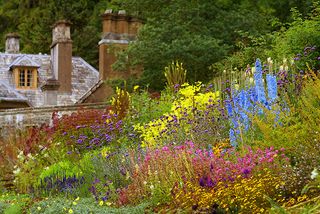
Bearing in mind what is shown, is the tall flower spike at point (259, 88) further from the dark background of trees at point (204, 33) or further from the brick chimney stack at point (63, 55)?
the brick chimney stack at point (63, 55)

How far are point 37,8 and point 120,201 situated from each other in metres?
34.6

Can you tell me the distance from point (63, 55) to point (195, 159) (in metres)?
23.6

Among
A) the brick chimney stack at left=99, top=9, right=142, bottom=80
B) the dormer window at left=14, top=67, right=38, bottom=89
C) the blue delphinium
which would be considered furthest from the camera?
the dormer window at left=14, top=67, right=38, bottom=89

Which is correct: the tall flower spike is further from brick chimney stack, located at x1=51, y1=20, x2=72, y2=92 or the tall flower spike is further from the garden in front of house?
brick chimney stack, located at x1=51, y1=20, x2=72, y2=92

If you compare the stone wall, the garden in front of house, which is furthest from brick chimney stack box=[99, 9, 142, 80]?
the garden in front of house

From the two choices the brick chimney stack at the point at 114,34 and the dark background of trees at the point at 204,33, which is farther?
the brick chimney stack at the point at 114,34

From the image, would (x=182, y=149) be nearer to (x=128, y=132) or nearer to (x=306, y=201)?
(x=306, y=201)

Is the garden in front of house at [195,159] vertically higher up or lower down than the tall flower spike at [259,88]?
lower down

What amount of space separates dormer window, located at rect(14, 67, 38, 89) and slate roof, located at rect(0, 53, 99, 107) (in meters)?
0.19

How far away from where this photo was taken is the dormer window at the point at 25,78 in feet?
105

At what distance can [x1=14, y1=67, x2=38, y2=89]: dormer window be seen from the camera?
32125mm

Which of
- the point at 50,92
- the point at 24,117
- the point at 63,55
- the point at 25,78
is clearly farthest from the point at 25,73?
the point at 24,117

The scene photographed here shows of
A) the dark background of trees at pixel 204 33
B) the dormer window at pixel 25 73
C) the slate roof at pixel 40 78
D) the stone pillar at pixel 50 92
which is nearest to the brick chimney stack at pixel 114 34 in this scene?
the dark background of trees at pixel 204 33

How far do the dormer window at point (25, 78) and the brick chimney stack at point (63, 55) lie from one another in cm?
107
